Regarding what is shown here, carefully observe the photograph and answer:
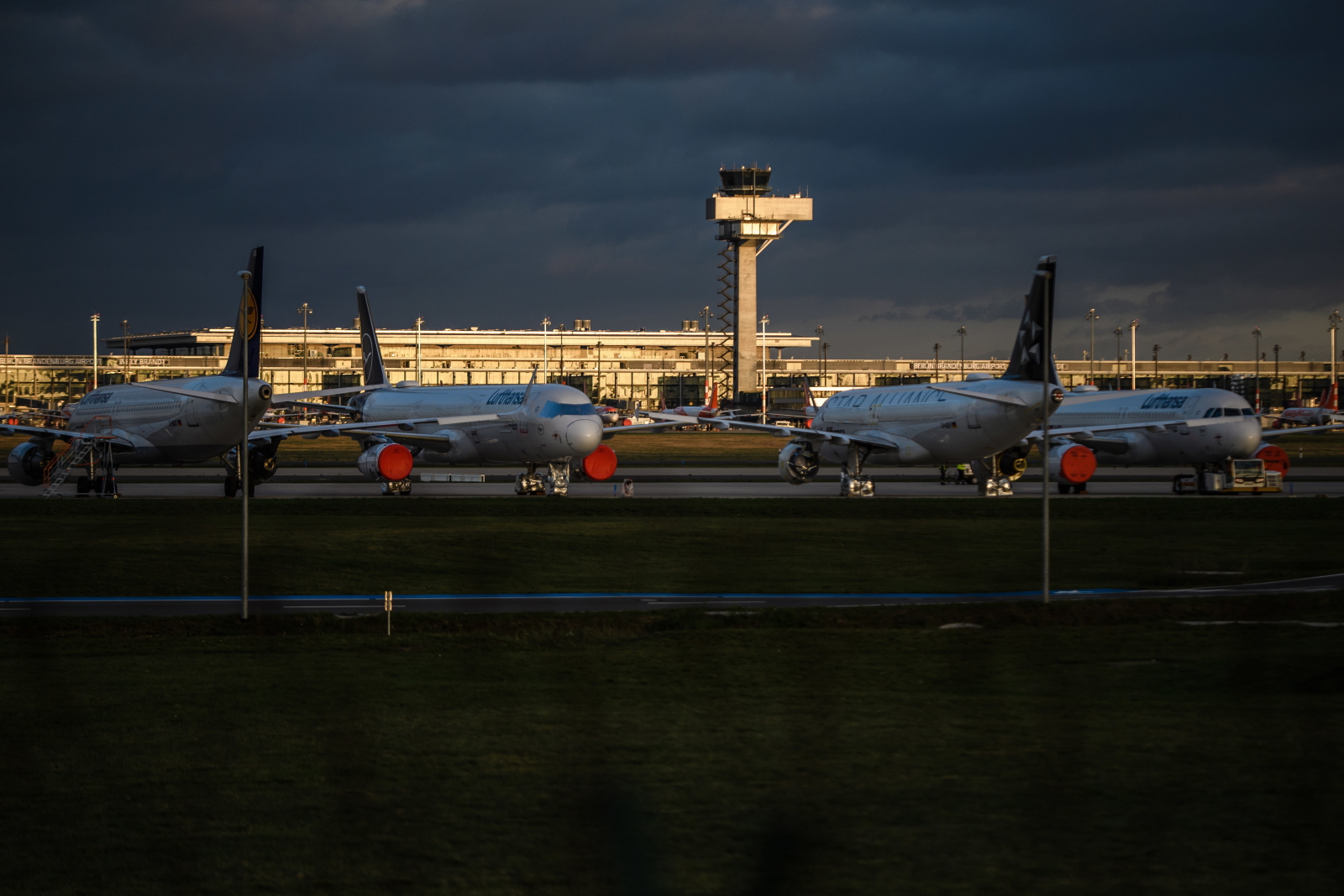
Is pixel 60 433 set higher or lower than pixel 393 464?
higher

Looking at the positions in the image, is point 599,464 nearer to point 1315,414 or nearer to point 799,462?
point 799,462

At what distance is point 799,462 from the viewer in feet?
192

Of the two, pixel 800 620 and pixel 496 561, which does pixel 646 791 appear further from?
pixel 496 561

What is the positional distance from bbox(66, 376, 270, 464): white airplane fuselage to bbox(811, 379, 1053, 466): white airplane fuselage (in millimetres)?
25056

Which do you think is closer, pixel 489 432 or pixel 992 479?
pixel 992 479

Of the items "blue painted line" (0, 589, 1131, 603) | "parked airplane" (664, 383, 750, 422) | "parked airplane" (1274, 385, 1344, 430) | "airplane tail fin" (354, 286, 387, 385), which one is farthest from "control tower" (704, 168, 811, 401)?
"blue painted line" (0, 589, 1131, 603)

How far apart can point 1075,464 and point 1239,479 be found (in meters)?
7.81

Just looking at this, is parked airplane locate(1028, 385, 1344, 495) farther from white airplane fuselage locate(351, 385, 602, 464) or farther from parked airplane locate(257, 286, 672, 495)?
white airplane fuselage locate(351, 385, 602, 464)

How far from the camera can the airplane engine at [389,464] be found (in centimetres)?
5275

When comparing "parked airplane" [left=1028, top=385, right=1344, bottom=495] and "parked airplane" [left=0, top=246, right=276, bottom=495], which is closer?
"parked airplane" [left=0, top=246, right=276, bottom=495]

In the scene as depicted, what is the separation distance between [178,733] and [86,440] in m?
44.4

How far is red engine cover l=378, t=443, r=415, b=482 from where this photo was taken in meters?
52.7

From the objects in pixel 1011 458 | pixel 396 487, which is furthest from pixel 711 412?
pixel 396 487

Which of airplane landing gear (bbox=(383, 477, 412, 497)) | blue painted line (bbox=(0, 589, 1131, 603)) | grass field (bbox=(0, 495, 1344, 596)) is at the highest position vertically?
airplane landing gear (bbox=(383, 477, 412, 497))
